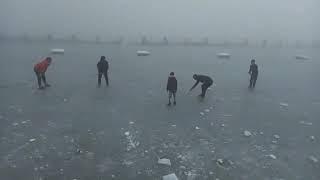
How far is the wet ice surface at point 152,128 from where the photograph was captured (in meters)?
9.53

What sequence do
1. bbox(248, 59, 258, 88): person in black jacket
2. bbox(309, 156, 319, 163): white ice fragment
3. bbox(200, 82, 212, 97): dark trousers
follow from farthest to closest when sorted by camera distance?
bbox(248, 59, 258, 88): person in black jacket → bbox(200, 82, 212, 97): dark trousers → bbox(309, 156, 319, 163): white ice fragment

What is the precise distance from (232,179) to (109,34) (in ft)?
Answer: 108

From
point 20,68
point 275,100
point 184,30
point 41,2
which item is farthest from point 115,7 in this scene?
point 275,100

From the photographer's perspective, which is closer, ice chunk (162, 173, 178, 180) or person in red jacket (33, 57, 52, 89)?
ice chunk (162, 173, 178, 180)

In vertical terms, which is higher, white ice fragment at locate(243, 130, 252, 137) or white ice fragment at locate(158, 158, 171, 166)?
white ice fragment at locate(243, 130, 252, 137)

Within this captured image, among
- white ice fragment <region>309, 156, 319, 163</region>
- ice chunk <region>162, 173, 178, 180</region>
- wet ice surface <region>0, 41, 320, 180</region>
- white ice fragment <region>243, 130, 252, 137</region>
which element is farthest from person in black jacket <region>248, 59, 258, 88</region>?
ice chunk <region>162, 173, 178, 180</region>

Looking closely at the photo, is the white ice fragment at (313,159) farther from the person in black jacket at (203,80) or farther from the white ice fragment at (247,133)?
the person in black jacket at (203,80)

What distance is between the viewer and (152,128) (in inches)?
487

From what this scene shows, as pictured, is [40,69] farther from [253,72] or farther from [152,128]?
[253,72]

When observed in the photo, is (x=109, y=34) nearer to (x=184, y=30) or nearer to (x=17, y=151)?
(x=184, y=30)

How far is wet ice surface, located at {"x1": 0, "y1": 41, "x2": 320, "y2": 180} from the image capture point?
953cm

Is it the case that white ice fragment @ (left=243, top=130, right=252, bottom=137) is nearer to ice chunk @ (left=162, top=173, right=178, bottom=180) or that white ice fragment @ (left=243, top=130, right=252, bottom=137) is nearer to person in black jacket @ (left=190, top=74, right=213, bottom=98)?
ice chunk @ (left=162, top=173, right=178, bottom=180)

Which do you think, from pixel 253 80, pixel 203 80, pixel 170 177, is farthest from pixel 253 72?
pixel 170 177

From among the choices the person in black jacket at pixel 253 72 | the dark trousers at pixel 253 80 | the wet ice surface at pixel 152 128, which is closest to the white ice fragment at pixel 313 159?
the wet ice surface at pixel 152 128
